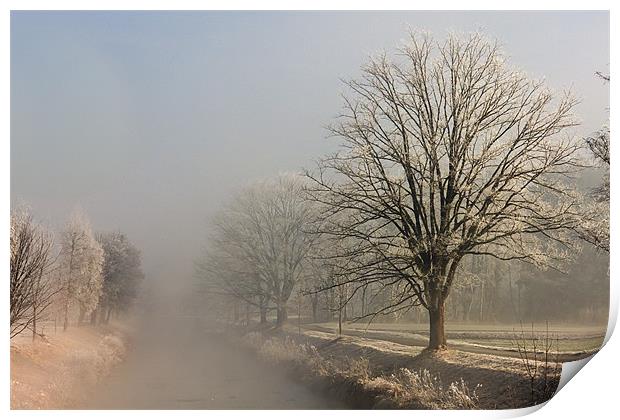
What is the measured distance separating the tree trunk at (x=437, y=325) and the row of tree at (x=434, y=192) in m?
0.01

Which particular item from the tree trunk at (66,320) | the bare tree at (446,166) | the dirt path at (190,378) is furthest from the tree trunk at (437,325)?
the tree trunk at (66,320)

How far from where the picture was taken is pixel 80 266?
31.1 feet

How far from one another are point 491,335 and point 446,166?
2.09 m

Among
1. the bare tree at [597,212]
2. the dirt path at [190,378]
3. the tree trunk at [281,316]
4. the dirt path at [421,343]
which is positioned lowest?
the dirt path at [190,378]

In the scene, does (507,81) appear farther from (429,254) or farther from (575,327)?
(575,327)

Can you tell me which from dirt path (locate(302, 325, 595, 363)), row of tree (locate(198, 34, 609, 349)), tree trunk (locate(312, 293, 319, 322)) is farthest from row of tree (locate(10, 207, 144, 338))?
dirt path (locate(302, 325, 595, 363))

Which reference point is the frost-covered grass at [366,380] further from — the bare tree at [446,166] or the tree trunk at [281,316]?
the bare tree at [446,166]

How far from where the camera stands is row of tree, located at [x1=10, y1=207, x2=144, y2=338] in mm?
9203

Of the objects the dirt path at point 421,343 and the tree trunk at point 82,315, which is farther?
the tree trunk at point 82,315

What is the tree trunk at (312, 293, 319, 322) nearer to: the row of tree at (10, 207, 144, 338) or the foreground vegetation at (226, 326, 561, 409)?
the foreground vegetation at (226, 326, 561, 409)

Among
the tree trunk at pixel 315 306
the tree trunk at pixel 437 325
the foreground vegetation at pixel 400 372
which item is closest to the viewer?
the foreground vegetation at pixel 400 372

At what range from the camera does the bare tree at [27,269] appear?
9172mm

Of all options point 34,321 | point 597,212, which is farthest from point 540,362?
point 34,321
